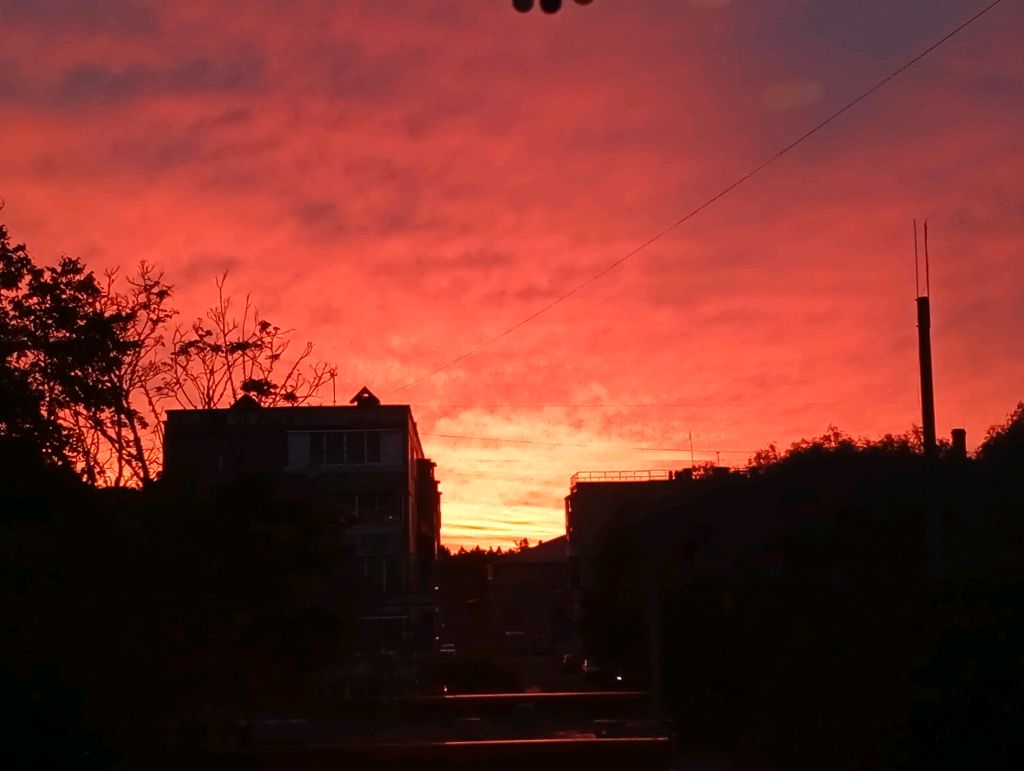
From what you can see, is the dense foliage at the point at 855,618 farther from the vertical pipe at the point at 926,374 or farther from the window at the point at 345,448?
the window at the point at 345,448

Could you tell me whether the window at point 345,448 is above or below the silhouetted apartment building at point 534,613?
above

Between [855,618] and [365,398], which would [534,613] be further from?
[855,618]

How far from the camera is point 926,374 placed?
80.6 ft

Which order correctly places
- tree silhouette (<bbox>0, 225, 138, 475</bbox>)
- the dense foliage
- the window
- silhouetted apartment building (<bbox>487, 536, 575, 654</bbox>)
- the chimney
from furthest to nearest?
1. silhouetted apartment building (<bbox>487, 536, 575, 654</bbox>)
2. the window
3. the chimney
4. tree silhouette (<bbox>0, 225, 138, 475</bbox>)
5. the dense foliage

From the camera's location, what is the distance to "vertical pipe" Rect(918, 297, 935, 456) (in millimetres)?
24484

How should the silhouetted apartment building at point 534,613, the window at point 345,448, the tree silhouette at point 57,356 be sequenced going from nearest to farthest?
the tree silhouette at point 57,356, the window at point 345,448, the silhouetted apartment building at point 534,613

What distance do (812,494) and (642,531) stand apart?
20.1 m

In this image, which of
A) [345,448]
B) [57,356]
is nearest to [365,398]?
[345,448]

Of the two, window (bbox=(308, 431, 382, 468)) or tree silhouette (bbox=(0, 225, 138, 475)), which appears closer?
tree silhouette (bbox=(0, 225, 138, 475))

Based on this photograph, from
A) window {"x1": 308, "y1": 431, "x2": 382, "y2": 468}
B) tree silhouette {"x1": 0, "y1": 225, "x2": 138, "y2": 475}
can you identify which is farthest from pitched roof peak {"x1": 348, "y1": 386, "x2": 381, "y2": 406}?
tree silhouette {"x1": 0, "y1": 225, "x2": 138, "y2": 475}

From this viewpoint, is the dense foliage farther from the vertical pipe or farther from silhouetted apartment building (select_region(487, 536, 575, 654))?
silhouetted apartment building (select_region(487, 536, 575, 654))

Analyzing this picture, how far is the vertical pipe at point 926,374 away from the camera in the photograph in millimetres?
24484

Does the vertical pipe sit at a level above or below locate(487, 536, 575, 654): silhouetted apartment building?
above

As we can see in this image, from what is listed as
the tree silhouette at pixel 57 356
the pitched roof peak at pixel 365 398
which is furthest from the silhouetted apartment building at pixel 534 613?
the tree silhouette at pixel 57 356
